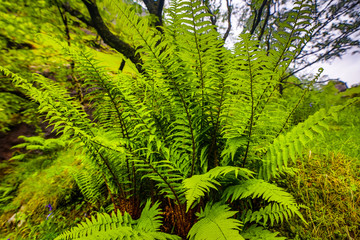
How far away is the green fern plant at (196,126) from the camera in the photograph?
0.71 m

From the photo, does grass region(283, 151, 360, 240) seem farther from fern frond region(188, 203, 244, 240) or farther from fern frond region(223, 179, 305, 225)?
fern frond region(188, 203, 244, 240)

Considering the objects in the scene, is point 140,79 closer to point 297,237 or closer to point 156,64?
point 156,64

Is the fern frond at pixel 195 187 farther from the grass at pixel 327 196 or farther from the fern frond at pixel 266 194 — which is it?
the grass at pixel 327 196

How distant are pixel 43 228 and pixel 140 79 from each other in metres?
1.84

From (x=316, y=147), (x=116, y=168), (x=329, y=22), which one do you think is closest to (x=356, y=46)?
(x=329, y=22)

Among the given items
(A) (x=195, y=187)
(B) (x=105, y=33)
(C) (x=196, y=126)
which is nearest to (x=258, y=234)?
(A) (x=195, y=187)

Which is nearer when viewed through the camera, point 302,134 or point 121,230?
point 302,134

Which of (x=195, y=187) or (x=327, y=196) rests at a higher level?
(x=327, y=196)

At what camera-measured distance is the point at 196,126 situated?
3.21 ft

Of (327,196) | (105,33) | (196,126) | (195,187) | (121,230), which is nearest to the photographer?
(195,187)

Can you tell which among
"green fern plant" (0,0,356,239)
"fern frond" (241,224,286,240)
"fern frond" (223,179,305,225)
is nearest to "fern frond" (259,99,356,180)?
"green fern plant" (0,0,356,239)

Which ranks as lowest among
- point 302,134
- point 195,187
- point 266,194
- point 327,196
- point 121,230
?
point 121,230

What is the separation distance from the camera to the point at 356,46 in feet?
14.6

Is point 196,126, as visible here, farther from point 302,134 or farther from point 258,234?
point 258,234
